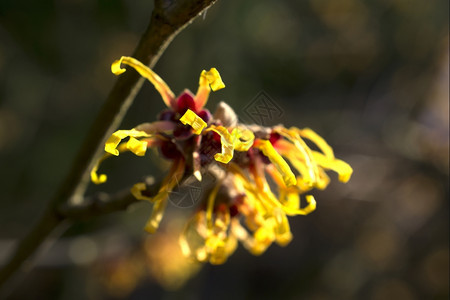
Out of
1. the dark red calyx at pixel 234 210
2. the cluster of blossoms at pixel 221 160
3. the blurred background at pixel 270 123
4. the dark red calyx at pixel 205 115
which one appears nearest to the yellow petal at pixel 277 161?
the cluster of blossoms at pixel 221 160

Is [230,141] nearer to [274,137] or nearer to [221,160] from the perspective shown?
[221,160]

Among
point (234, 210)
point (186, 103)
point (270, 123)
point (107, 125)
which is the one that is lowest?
point (270, 123)

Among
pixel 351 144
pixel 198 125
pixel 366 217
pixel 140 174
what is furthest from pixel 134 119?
pixel 198 125

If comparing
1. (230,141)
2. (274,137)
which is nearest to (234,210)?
(274,137)

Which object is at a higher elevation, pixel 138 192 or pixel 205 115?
pixel 205 115

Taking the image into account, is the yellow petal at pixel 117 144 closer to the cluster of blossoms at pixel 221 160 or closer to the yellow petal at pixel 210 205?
the cluster of blossoms at pixel 221 160

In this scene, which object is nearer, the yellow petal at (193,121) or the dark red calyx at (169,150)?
the yellow petal at (193,121)

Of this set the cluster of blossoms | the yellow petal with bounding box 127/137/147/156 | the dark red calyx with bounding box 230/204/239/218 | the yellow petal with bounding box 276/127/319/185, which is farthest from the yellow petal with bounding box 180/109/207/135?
the dark red calyx with bounding box 230/204/239/218
